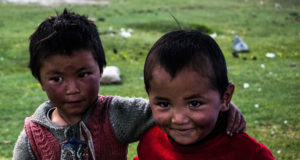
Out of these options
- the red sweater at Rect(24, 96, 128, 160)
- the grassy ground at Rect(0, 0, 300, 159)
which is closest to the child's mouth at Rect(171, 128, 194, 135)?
the red sweater at Rect(24, 96, 128, 160)

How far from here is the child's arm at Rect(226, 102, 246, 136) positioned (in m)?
2.17

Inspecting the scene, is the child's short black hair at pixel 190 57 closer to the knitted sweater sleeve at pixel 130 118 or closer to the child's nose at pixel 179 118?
the child's nose at pixel 179 118

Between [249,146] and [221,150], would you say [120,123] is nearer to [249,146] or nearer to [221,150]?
[221,150]

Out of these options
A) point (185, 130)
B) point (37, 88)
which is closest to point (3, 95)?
point (37, 88)

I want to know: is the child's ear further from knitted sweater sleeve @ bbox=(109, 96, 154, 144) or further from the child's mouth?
knitted sweater sleeve @ bbox=(109, 96, 154, 144)

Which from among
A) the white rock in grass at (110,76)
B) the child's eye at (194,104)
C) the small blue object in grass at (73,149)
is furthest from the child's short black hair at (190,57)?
the white rock in grass at (110,76)

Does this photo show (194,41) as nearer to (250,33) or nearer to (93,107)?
(93,107)

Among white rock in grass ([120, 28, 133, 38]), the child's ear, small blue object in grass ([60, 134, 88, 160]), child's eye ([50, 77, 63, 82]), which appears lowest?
white rock in grass ([120, 28, 133, 38])

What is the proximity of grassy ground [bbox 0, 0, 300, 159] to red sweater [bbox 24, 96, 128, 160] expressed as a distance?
81cm

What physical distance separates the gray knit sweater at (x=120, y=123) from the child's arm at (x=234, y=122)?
54 centimetres

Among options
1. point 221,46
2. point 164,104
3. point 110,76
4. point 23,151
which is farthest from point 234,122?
point 221,46

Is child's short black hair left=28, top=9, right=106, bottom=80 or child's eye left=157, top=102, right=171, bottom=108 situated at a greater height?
child's short black hair left=28, top=9, right=106, bottom=80

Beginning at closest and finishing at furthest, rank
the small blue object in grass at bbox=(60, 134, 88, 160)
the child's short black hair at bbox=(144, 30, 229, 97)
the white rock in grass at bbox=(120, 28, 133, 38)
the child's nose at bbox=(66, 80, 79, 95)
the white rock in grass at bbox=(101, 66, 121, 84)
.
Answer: the child's short black hair at bbox=(144, 30, 229, 97) → the child's nose at bbox=(66, 80, 79, 95) → the small blue object in grass at bbox=(60, 134, 88, 160) → the white rock in grass at bbox=(101, 66, 121, 84) → the white rock in grass at bbox=(120, 28, 133, 38)

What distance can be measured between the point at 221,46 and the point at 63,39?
279 inches
